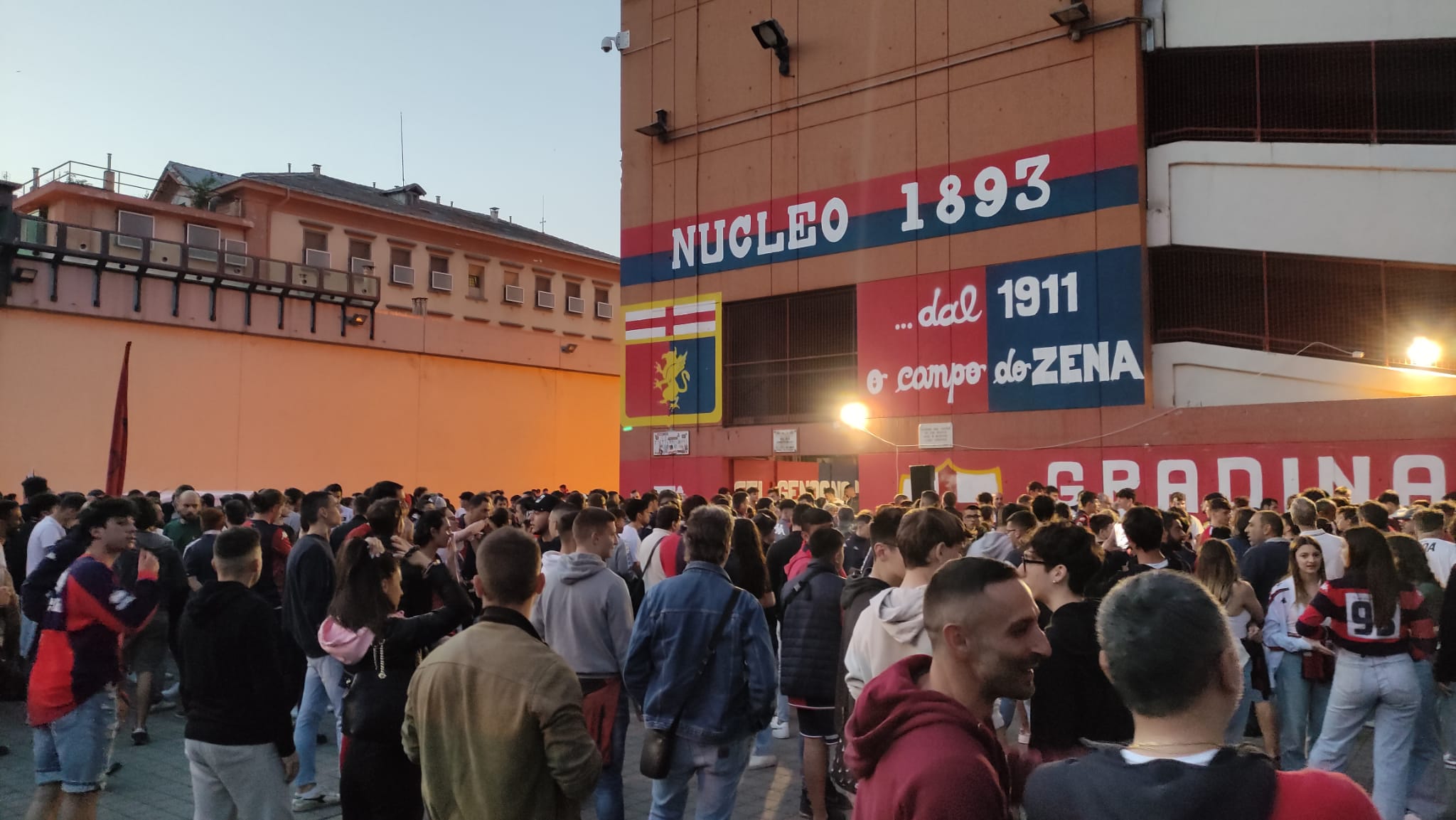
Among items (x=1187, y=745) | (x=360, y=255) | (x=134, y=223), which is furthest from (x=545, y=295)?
(x=1187, y=745)

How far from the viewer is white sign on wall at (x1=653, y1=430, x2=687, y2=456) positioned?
82.5ft

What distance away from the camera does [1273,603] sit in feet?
22.8

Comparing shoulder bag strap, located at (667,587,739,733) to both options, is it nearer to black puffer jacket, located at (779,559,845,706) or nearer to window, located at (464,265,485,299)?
black puffer jacket, located at (779,559,845,706)

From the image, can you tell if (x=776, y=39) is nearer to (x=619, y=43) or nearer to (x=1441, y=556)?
(x=619, y=43)

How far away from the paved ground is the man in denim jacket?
1.74m

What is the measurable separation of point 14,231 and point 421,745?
24818 mm

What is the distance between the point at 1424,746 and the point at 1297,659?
34.6 inches

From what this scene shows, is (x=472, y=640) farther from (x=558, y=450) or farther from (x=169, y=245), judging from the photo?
(x=558, y=450)

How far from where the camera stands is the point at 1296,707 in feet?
22.7

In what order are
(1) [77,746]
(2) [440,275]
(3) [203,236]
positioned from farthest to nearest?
Result: (2) [440,275] → (3) [203,236] → (1) [77,746]

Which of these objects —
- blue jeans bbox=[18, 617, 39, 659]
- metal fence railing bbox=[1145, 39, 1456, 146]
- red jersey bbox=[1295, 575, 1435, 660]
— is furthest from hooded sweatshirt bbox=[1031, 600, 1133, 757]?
metal fence railing bbox=[1145, 39, 1456, 146]

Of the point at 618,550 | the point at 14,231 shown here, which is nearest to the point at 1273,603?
the point at 618,550

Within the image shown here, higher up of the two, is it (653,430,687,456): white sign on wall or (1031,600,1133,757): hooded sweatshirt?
(653,430,687,456): white sign on wall

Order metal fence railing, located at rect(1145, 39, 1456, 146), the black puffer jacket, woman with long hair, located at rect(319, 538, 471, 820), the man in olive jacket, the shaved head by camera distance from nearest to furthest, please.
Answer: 1. the man in olive jacket
2. woman with long hair, located at rect(319, 538, 471, 820)
3. the black puffer jacket
4. the shaved head
5. metal fence railing, located at rect(1145, 39, 1456, 146)
